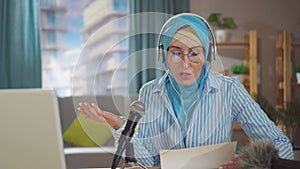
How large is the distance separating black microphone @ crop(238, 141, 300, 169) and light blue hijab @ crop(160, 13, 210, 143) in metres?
0.18

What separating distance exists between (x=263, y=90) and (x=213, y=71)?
394 cm

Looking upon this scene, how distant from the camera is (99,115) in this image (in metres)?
1.03

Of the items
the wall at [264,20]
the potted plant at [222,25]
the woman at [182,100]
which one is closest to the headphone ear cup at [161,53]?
the woman at [182,100]

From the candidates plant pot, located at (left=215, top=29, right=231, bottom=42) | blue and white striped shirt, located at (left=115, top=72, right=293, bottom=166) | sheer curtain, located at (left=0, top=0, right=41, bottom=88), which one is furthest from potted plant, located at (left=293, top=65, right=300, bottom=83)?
blue and white striped shirt, located at (left=115, top=72, right=293, bottom=166)

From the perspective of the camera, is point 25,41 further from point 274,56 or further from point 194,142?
point 194,142

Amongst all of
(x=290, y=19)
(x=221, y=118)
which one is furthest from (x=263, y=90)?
(x=221, y=118)

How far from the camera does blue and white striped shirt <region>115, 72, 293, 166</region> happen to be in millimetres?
1105

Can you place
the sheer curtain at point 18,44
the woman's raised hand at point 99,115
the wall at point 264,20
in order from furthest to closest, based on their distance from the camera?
the wall at point 264,20 → the sheer curtain at point 18,44 → the woman's raised hand at point 99,115

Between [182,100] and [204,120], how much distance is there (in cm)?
9

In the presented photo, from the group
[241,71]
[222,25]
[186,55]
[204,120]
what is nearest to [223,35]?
[222,25]

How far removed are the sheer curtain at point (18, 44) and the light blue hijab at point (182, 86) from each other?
3.60 metres

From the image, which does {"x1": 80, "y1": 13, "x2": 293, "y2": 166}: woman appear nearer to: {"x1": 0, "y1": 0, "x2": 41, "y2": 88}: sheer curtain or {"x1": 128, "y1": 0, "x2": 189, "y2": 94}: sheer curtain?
{"x1": 128, "y1": 0, "x2": 189, "y2": 94}: sheer curtain

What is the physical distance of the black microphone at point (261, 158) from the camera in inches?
38.0

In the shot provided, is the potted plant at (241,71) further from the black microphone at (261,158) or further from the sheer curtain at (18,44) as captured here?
the black microphone at (261,158)
